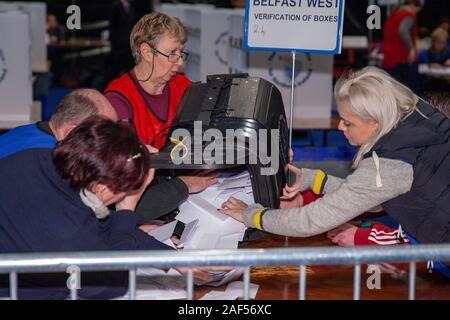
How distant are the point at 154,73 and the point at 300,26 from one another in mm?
767

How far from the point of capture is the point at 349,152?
22.7ft

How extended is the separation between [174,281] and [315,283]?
478 mm

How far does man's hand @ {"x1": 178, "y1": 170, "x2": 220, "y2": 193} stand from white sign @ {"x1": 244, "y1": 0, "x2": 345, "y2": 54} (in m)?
1.02

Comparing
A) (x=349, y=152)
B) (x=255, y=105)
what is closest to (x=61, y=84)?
(x=349, y=152)

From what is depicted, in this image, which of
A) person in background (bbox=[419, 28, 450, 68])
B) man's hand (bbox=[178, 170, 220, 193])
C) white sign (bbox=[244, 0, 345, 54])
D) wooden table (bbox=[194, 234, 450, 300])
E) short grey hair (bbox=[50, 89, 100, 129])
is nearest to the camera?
wooden table (bbox=[194, 234, 450, 300])

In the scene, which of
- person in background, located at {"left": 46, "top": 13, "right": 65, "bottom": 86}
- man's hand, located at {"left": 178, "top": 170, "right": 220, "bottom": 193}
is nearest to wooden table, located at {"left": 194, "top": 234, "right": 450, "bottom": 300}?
man's hand, located at {"left": 178, "top": 170, "right": 220, "bottom": 193}

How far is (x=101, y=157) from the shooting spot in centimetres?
220

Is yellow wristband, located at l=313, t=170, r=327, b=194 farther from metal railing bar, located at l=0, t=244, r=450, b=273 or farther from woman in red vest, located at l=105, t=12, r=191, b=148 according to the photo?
metal railing bar, located at l=0, t=244, r=450, b=273

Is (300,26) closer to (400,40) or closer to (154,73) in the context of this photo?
(154,73)

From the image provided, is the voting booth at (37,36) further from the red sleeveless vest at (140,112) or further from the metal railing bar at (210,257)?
the metal railing bar at (210,257)

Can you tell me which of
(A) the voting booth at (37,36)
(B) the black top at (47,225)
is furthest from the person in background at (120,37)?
(B) the black top at (47,225)

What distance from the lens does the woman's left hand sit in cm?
280

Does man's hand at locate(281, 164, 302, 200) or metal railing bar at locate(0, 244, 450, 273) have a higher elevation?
metal railing bar at locate(0, 244, 450, 273)

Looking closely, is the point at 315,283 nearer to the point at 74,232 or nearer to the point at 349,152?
the point at 74,232
